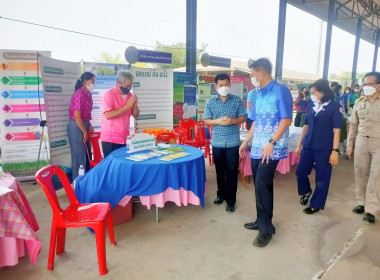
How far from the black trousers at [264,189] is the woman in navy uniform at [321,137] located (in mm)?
832

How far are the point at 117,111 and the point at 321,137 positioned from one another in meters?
2.13

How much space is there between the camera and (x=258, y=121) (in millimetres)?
2219

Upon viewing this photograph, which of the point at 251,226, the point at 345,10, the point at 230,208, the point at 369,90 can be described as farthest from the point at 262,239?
the point at 345,10

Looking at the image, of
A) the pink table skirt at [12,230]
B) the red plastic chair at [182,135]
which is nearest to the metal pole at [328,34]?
the red plastic chair at [182,135]

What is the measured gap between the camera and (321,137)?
2.71 meters

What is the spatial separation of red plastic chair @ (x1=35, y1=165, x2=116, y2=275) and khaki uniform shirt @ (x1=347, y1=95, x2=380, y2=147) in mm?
2596

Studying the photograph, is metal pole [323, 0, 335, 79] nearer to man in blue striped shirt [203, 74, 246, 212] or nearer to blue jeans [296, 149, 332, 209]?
blue jeans [296, 149, 332, 209]

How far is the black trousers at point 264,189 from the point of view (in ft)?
7.07

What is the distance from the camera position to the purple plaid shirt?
323 cm

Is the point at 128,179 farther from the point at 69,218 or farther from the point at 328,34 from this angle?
the point at 328,34

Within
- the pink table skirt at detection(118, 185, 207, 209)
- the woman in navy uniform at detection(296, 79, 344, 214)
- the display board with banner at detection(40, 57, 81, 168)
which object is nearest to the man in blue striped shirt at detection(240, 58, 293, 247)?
the pink table skirt at detection(118, 185, 207, 209)

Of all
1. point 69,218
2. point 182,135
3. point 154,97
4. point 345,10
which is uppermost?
point 345,10

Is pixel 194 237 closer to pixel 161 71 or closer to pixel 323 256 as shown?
pixel 323 256

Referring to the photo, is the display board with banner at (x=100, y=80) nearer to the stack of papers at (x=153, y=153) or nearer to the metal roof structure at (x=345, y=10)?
the stack of papers at (x=153, y=153)
